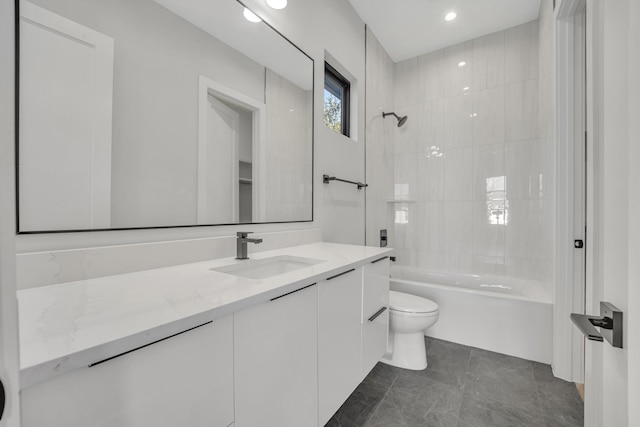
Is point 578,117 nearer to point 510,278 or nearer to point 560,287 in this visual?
point 560,287

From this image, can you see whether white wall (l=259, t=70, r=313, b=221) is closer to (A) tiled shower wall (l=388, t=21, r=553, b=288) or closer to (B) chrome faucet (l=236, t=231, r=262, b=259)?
(B) chrome faucet (l=236, t=231, r=262, b=259)

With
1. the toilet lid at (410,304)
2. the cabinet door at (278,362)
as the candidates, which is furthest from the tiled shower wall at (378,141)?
the cabinet door at (278,362)

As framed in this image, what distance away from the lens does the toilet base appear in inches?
73.2

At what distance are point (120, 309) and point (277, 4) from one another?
174 cm

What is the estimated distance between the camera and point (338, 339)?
3.73ft

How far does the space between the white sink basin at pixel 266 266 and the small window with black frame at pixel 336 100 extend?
1.11 meters

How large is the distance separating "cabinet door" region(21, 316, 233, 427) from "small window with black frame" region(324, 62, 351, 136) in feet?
5.68

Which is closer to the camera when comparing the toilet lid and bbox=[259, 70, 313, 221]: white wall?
bbox=[259, 70, 313, 221]: white wall

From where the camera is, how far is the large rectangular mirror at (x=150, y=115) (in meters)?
0.80
